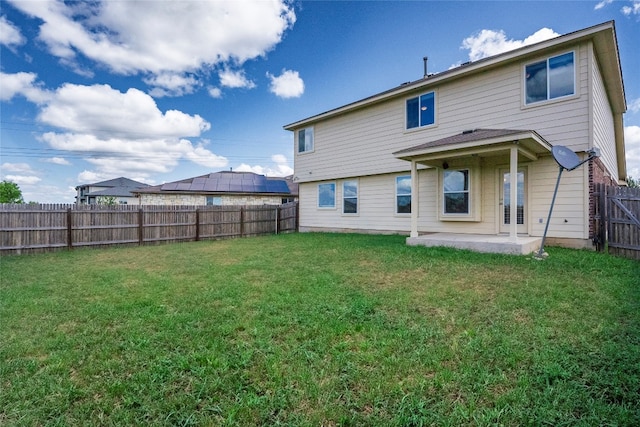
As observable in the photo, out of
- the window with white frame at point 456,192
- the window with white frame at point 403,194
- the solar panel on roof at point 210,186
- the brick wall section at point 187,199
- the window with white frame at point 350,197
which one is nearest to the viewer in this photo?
the window with white frame at point 456,192

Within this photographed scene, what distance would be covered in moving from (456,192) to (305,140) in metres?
7.67

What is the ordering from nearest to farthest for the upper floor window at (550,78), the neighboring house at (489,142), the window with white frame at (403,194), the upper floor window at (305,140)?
the neighboring house at (489,142), the upper floor window at (550,78), the window with white frame at (403,194), the upper floor window at (305,140)

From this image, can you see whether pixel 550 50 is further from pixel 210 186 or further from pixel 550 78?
pixel 210 186

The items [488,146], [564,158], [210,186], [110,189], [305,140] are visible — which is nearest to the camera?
[564,158]

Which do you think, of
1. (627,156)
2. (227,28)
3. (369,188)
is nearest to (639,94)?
(627,156)

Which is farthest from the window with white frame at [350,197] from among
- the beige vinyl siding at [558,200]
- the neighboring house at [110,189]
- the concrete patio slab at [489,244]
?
the neighboring house at [110,189]

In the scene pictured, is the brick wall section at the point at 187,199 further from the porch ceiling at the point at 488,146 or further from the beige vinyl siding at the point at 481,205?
the porch ceiling at the point at 488,146

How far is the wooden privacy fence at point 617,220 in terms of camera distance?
6820mm

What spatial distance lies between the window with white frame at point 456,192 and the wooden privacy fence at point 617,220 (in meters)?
2.88

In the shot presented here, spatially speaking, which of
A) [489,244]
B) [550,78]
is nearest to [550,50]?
[550,78]

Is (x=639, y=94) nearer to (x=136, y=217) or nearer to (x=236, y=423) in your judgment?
(x=236, y=423)

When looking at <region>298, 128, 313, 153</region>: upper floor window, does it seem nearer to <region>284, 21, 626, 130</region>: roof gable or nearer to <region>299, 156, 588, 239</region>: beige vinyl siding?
<region>299, 156, 588, 239</region>: beige vinyl siding

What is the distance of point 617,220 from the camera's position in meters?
7.05

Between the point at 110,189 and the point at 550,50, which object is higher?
the point at 550,50
